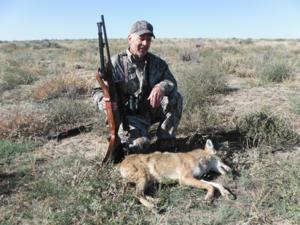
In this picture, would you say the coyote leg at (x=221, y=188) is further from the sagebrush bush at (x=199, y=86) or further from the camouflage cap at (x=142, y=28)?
the sagebrush bush at (x=199, y=86)

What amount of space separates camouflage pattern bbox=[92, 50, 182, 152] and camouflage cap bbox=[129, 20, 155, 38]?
35cm

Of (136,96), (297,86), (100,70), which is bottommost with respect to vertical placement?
(297,86)

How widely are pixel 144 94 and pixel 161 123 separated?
426 millimetres

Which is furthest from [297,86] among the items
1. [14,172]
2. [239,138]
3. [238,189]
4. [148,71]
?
[14,172]

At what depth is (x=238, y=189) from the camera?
4.89 metres

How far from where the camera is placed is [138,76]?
19.5 feet

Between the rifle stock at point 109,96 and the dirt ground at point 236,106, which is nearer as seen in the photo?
the rifle stock at point 109,96

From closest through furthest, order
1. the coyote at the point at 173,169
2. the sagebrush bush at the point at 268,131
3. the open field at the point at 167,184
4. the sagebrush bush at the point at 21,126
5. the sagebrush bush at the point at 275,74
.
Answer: the open field at the point at 167,184
the coyote at the point at 173,169
the sagebrush bush at the point at 268,131
the sagebrush bush at the point at 21,126
the sagebrush bush at the point at 275,74

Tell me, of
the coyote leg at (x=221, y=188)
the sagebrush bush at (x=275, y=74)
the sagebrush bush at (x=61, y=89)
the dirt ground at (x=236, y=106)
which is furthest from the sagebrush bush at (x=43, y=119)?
the sagebrush bush at (x=275, y=74)

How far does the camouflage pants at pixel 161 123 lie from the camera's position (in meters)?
5.69

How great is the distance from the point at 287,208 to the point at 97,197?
1.70 metres

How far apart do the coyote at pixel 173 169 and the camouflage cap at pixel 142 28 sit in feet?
4.69

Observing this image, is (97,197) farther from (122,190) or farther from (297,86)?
(297,86)

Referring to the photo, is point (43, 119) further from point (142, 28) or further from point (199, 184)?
point (199, 184)
